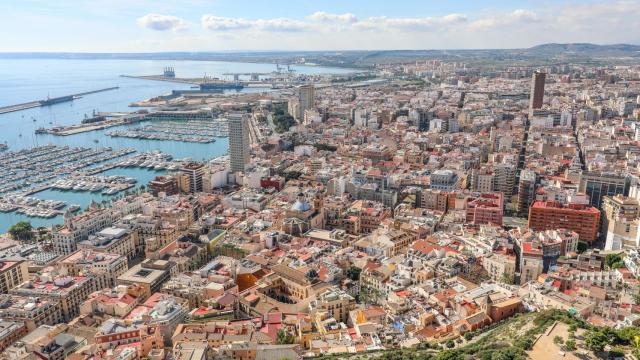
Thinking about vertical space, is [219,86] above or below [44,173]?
above

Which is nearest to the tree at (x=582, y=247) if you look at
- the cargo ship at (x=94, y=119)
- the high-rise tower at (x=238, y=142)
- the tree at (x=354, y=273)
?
the tree at (x=354, y=273)

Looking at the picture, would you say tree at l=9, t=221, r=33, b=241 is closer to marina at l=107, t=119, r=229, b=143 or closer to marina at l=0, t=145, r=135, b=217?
marina at l=0, t=145, r=135, b=217

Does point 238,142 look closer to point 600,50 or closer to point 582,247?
point 582,247

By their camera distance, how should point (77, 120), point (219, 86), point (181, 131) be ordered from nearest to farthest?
point (181, 131) → point (77, 120) → point (219, 86)

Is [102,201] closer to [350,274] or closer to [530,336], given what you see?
[350,274]

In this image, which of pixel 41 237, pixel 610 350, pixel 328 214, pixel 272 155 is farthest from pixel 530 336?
pixel 272 155

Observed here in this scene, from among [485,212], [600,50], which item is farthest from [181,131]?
[600,50]

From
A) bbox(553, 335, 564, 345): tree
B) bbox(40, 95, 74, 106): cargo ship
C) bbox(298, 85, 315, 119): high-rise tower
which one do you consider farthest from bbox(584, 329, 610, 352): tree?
bbox(40, 95, 74, 106): cargo ship

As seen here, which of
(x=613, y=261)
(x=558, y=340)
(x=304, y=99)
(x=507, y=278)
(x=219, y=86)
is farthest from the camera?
(x=219, y=86)
